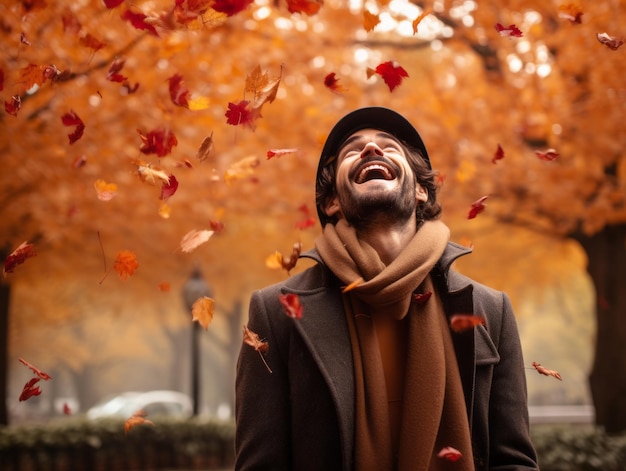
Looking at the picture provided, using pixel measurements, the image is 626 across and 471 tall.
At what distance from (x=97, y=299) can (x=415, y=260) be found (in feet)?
75.1

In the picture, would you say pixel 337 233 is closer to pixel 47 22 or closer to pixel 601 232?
pixel 47 22

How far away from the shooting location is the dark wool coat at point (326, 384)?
249cm

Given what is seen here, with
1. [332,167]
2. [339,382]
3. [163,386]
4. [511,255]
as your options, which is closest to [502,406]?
[339,382]

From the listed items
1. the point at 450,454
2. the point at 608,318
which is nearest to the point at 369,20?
the point at 450,454

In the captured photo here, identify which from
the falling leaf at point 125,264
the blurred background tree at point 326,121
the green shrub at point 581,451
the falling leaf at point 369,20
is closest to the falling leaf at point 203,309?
the falling leaf at point 125,264

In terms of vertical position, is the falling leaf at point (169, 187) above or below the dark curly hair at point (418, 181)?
below

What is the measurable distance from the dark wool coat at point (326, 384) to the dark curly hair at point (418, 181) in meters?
0.24

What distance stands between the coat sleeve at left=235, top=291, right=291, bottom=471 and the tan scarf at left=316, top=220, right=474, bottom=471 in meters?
0.28

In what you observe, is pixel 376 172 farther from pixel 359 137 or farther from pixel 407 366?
pixel 407 366

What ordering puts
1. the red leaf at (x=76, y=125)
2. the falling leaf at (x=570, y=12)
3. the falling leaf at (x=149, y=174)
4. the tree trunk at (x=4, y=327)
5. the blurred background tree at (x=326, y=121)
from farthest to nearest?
the tree trunk at (x=4, y=327) < the blurred background tree at (x=326, y=121) < the falling leaf at (x=570, y=12) < the red leaf at (x=76, y=125) < the falling leaf at (x=149, y=174)

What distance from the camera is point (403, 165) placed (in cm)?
276

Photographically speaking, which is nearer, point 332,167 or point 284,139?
point 332,167

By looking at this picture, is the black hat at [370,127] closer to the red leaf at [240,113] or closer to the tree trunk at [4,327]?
the red leaf at [240,113]

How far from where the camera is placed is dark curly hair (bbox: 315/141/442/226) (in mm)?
2955
